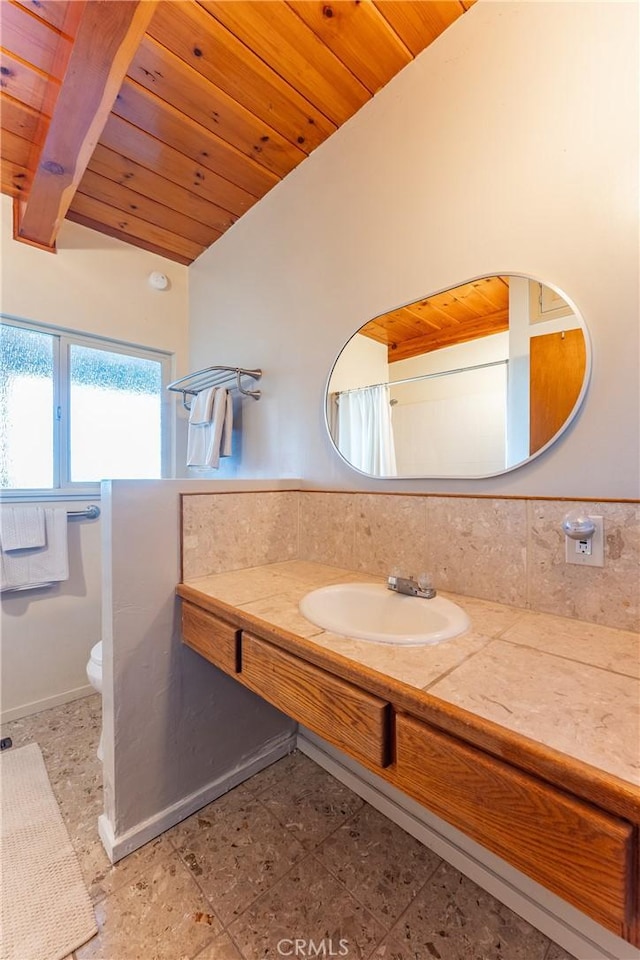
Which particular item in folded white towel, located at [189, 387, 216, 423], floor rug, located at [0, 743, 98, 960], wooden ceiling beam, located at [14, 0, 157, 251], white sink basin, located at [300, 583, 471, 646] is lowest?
floor rug, located at [0, 743, 98, 960]

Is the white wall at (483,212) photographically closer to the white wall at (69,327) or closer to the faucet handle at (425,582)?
the faucet handle at (425,582)

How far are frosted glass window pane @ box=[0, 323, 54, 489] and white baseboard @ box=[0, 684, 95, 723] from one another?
1053 millimetres

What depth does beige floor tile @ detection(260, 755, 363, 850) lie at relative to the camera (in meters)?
1.27

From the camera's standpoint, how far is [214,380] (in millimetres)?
2162

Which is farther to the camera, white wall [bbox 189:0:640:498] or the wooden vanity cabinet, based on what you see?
white wall [bbox 189:0:640:498]

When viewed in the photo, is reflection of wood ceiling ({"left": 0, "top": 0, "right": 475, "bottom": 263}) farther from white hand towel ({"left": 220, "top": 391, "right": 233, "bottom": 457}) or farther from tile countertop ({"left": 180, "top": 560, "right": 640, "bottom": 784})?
tile countertop ({"left": 180, "top": 560, "right": 640, "bottom": 784})

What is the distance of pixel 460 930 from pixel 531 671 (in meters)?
0.84

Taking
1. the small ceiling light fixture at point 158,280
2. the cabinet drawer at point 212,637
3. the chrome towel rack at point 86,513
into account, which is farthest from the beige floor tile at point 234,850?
the small ceiling light fixture at point 158,280

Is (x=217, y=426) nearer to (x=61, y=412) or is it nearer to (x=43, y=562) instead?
(x=61, y=412)

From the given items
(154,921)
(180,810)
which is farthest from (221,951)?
(180,810)

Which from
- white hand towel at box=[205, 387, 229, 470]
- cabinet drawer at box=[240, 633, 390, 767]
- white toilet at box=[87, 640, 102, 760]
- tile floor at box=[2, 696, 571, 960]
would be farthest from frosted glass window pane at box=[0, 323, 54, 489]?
cabinet drawer at box=[240, 633, 390, 767]

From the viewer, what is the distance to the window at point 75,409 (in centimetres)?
192

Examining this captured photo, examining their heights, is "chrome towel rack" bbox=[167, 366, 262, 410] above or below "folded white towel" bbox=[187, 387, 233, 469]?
above

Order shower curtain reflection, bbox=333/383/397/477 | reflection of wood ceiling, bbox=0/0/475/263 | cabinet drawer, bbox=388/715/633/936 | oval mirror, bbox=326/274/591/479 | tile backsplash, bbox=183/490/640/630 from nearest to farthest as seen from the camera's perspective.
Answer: cabinet drawer, bbox=388/715/633/936 < tile backsplash, bbox=183/490/640/630 < oval mirror, bbox=326/274/591/479 < reflection of wood ceiling, bbox=0/0/475/263 < shower curtain reflection, bbox=333/383/397/477
